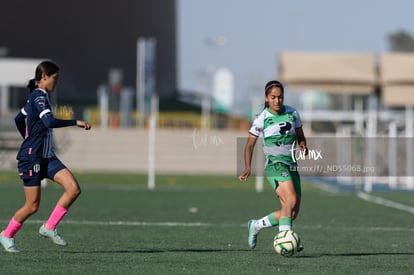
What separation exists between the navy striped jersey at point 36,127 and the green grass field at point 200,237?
3.45 ft

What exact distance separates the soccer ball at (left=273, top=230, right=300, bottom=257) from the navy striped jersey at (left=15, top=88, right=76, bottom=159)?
2.52m

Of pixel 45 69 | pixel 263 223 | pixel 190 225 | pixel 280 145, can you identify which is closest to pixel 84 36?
pixel 190 225

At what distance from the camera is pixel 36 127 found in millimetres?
12875

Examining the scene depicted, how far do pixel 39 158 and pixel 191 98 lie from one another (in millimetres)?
74170

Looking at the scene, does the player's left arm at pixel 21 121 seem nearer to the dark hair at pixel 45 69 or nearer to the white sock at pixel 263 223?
the dark hair at pixel 45 69

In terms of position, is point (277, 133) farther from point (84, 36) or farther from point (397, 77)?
point (84, 36)

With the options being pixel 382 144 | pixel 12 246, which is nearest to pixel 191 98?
pixel 382 144

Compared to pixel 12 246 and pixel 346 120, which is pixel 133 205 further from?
pixel 346 120

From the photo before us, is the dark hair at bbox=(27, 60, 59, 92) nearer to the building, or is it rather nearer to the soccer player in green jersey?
the soccer player in green jersey

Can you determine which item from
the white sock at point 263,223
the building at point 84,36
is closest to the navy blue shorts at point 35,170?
the white sock at point 263,223

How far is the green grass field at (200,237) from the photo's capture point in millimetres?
11938

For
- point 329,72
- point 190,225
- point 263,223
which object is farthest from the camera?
point 329,72

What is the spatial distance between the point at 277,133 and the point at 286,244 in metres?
1.19

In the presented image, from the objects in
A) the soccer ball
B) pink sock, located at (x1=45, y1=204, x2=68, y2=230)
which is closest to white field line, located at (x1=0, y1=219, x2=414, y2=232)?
pink sock, located at (x1=45, y1=204, x2=68, y2=230)
